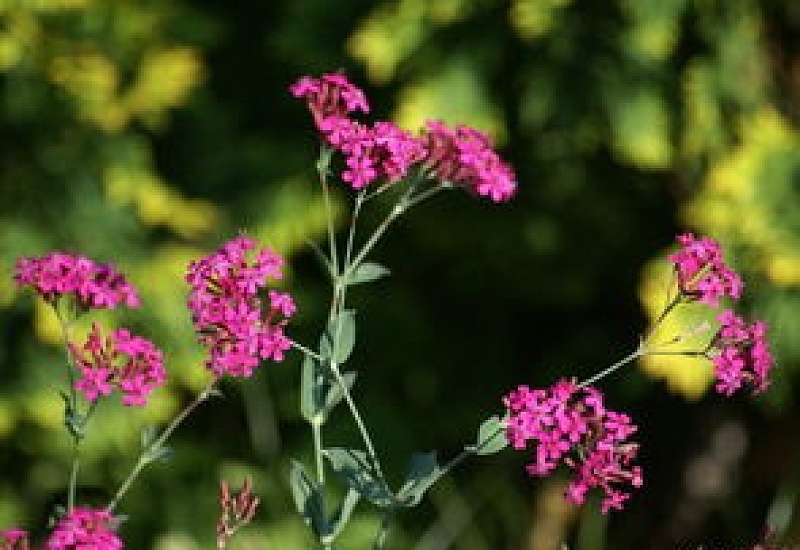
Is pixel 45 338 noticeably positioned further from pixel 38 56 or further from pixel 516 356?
pixel 516 356

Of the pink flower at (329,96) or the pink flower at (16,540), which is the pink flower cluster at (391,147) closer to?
the pink flower at (329,96)

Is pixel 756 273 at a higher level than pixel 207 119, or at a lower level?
lower

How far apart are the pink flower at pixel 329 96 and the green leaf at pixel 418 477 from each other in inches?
17.7

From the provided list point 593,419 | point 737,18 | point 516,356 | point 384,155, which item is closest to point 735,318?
point 593,419

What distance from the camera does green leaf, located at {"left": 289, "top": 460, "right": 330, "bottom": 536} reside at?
1.90 meters

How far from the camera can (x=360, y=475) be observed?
1.91m

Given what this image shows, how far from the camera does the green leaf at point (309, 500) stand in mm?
1899

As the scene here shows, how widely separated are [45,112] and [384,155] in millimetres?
2883

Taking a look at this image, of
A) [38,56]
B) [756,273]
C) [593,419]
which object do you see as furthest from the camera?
[38,56]

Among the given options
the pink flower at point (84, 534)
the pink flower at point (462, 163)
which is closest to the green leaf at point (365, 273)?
the pink flower at point (462, 163)

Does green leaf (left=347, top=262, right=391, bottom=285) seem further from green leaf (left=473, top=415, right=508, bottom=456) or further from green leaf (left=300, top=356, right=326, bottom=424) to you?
green leaf (left=473, top=415, right=508, bottom=456)

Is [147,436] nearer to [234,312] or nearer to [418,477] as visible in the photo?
[234,312]

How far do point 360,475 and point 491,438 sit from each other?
18cm

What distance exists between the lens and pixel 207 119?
4.92m
